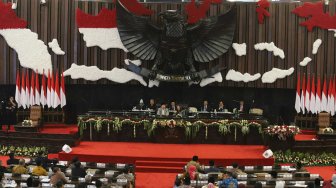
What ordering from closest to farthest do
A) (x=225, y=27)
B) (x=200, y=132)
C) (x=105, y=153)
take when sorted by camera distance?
(x=105, y=153), (x=200, y=132), (x=225, y=27)

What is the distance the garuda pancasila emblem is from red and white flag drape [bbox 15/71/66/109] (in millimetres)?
2771

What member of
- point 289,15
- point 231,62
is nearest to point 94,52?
point 231,62

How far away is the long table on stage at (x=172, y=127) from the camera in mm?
16828

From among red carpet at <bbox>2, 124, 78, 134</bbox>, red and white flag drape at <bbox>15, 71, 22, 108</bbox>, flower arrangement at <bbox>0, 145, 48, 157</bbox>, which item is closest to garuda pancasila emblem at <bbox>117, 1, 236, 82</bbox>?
red carpet at <bbox>2, 124, 78, 134</bbox>

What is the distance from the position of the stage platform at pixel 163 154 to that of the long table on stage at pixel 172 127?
0.50 metres

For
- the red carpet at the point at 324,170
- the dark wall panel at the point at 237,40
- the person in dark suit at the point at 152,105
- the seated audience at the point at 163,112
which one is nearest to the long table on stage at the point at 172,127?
the seated audience at the point at 163,112

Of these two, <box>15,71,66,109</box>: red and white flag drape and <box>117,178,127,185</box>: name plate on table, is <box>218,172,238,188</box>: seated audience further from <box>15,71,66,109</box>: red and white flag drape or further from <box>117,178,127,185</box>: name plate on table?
<box>15,71,66,109</box>: red and white flag drape

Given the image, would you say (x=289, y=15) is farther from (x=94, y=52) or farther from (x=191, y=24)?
(x=94, y=52)

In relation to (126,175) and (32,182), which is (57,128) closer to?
(126,175)

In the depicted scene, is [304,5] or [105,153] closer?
[105,153]

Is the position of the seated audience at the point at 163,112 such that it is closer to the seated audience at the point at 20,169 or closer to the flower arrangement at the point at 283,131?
the flower arrangement at the point at 283,131

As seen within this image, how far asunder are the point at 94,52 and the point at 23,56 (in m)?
2.49

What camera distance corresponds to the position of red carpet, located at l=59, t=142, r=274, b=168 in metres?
14.6

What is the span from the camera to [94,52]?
65.1 feet
